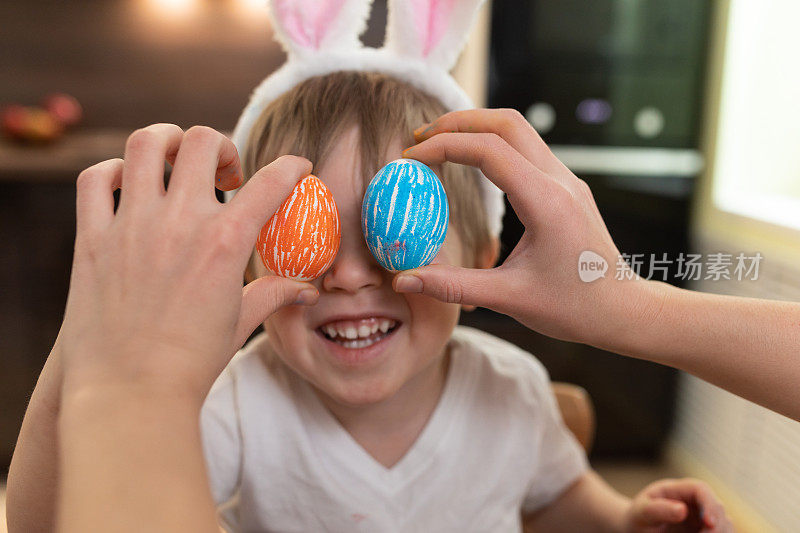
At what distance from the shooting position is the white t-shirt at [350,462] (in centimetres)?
89

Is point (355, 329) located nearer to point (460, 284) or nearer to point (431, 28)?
point (460, 284)

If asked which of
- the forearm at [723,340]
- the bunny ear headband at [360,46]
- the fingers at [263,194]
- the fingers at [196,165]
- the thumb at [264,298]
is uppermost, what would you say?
the bunny ear headband at [360,46]

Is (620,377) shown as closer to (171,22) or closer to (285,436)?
(285,436)

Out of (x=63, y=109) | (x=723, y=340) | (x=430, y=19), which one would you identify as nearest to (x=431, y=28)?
(x=430, y=19)

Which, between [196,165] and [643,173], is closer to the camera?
[196,165]

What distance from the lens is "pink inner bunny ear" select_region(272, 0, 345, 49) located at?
2.58 ft

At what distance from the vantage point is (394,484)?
891mm

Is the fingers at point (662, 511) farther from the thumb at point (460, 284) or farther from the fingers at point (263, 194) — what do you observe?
the fingers at point (263, 194)

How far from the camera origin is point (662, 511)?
832 millimetres

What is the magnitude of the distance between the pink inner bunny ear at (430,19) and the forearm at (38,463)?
56cm

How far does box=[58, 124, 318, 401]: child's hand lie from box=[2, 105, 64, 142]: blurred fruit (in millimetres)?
1978

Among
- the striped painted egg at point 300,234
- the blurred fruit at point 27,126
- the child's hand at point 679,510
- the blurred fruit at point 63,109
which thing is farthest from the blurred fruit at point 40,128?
the child's hand at point 679,510

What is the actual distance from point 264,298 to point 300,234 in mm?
108

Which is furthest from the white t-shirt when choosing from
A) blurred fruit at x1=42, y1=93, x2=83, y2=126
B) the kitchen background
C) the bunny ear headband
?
blurred fruit at x1=42, y1=93, x2=83, y2=126
